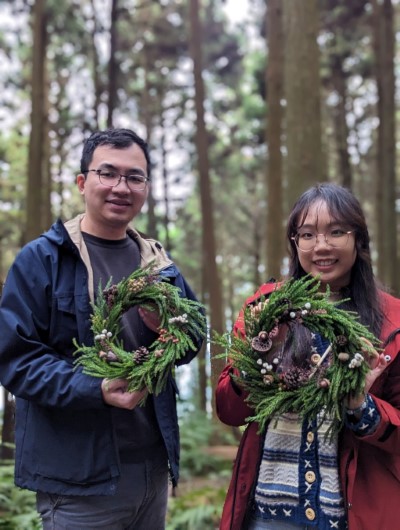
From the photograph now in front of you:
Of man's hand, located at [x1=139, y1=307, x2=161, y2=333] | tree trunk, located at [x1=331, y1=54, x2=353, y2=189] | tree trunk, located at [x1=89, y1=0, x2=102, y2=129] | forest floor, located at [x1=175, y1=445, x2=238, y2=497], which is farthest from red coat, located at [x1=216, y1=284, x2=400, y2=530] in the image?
tree trunk, located at [x1=331, y1=54, x2=353, y2=189]

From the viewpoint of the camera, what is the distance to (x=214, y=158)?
20844 millimetres

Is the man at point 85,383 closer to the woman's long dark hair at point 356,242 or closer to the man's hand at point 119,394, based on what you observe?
the man's hand at point 119,394

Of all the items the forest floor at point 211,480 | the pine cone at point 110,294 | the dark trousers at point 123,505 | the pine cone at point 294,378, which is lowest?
the forest floor at point 211,480

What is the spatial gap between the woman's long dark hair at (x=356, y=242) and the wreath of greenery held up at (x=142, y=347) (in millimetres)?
627

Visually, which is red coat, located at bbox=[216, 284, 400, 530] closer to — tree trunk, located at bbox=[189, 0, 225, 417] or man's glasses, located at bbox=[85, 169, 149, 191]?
man's glasses, located at bbox=[85, 169, 149, 191]

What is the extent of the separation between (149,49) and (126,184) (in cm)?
1593

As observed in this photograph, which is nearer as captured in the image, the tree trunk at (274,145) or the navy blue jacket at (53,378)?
the navy blue jacket at (53,378)

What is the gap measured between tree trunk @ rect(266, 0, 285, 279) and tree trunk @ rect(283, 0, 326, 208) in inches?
66.3

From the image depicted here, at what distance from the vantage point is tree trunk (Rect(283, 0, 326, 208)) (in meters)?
5.38

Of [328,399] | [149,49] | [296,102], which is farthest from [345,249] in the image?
[149,49]

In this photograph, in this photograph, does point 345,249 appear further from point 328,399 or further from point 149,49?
point 149,49

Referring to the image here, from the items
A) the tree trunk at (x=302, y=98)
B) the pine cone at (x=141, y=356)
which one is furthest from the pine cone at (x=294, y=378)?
the tree trunk at (x=302, y=98)

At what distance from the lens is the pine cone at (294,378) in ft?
7.13

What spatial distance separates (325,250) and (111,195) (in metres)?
1.06
